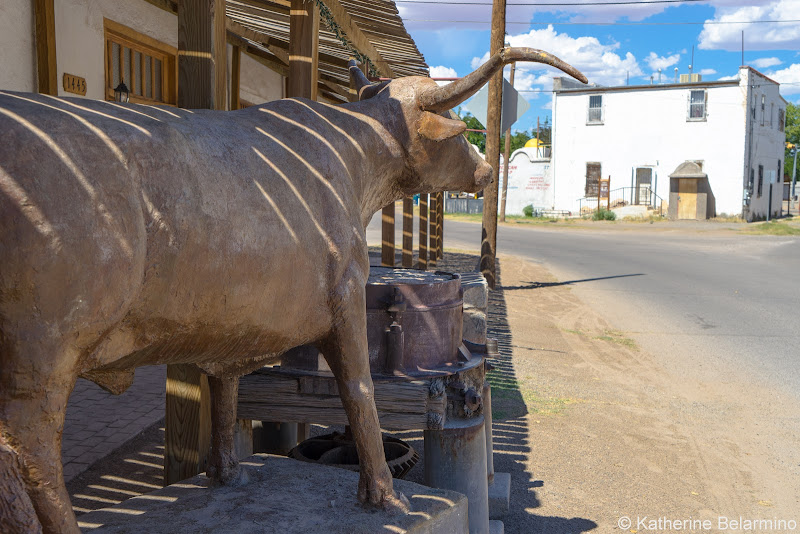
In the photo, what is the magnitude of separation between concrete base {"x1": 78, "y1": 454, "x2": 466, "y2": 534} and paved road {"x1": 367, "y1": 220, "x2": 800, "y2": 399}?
538 cm

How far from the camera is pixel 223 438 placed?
3076 millimetres

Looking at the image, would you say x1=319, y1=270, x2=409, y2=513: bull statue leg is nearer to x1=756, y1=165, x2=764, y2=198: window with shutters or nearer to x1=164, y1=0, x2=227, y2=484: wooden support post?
x1=164, y1=0, x2=227, y2=484: wooden support post

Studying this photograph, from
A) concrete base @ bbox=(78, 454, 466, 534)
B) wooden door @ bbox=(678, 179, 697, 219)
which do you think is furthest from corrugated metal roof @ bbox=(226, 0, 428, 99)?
wooden door @ bbox=(678, 179, 697, 219)

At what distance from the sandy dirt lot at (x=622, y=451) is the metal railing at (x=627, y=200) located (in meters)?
28.7

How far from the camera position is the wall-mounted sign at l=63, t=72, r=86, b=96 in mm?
6145

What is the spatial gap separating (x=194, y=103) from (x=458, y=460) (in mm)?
2006

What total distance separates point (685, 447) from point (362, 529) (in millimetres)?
3731

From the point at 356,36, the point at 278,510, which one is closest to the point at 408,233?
the point at 356,36

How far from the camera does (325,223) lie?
97.5 inches

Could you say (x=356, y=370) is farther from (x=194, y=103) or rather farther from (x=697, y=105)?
(x=697, y=105)

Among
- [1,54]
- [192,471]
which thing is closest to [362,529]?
[192,471]

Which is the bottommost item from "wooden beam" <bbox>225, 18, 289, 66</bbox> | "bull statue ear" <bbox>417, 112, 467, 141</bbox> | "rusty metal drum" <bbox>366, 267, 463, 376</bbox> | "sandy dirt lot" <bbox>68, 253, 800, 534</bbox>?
"sandy dirt lot" <bbox>68, 253, 800, 534</bbox>

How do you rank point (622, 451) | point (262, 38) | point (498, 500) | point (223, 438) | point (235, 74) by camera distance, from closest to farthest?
1. point (223, 438)
2. point (498, 500)
3. point (622, 451)
4. point (262, 38)
5. point (235, 74)

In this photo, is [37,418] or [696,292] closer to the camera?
[37,418]
